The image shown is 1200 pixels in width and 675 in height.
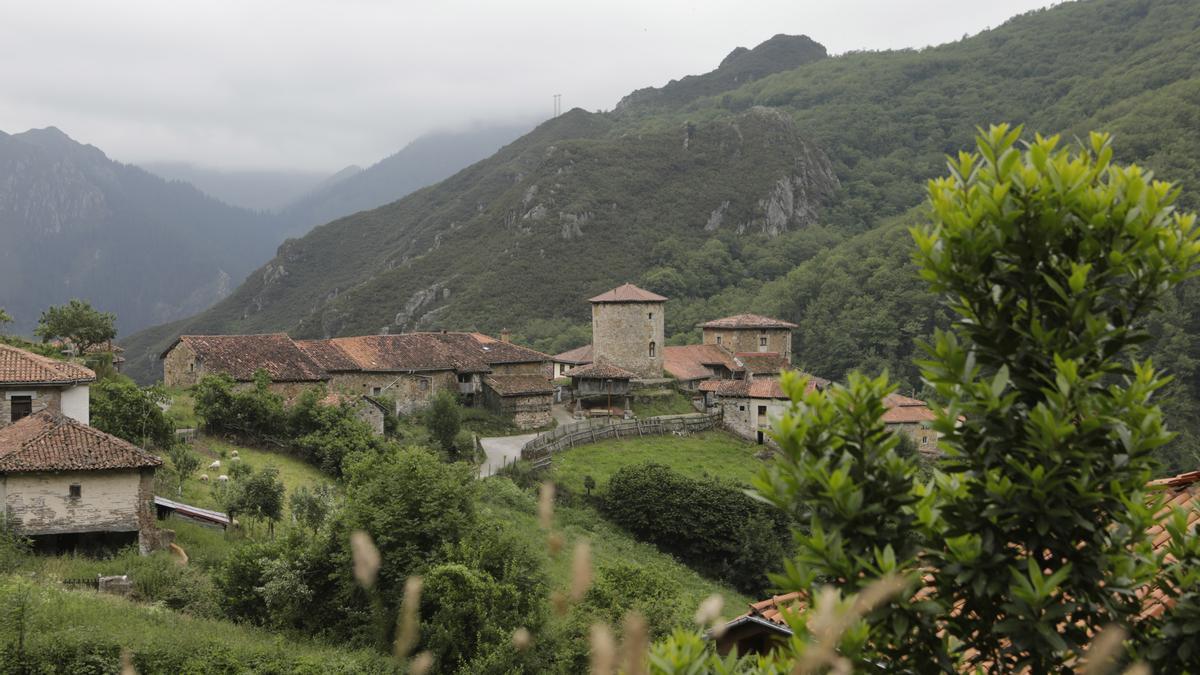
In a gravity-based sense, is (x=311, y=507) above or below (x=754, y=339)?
below

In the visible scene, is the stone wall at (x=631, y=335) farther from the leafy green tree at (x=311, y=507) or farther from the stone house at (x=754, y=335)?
the leafy green tree at (x=311, y=507)

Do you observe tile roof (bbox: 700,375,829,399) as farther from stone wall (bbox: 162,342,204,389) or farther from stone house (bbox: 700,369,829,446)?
stone wall (bbox: 162,342,204,389)

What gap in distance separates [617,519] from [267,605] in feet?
60.7

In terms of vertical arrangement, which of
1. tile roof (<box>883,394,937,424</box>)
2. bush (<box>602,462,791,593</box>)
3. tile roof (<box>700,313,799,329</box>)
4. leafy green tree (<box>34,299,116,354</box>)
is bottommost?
bush (<box>602,462,791,593</box>)

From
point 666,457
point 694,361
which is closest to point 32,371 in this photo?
point 666,457

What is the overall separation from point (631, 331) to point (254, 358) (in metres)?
22.5

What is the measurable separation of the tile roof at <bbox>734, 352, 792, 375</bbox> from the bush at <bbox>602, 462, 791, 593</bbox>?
19.7m

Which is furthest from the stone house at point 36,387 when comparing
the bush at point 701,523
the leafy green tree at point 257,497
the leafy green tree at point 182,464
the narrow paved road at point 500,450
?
the bush at point 701,523

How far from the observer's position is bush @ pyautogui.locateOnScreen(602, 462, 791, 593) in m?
33.6

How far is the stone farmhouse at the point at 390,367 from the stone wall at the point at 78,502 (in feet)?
55.8

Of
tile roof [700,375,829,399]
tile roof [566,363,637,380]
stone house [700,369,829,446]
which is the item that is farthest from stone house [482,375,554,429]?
tile roof [700,375,829,399]

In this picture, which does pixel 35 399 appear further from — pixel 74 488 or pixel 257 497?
pixel 257 497

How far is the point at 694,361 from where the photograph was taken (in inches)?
2234

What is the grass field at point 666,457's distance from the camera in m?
37.9
